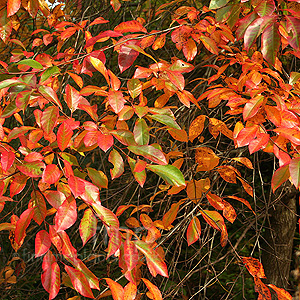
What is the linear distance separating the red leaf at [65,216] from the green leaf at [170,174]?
0.68 ft

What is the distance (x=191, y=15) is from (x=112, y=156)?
604mm

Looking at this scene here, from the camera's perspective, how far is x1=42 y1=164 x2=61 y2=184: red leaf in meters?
0.83

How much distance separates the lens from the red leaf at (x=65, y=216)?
0.81m

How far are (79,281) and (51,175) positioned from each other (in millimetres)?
270

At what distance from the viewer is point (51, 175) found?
84 centimetres

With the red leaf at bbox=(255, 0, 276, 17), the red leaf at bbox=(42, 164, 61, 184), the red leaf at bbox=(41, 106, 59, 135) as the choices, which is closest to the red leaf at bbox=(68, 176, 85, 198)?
the red leaf at bbox=(42, 164, 61, 184)

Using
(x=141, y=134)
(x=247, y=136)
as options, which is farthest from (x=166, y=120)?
(x=247, y=136)

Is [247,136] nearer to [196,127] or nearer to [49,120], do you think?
[196,127]

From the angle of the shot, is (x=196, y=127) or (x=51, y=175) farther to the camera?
(x=196, y=127)

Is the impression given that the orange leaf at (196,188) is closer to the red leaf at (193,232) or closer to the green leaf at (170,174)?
the red leaf at (193,232)

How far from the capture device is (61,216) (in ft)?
2.70

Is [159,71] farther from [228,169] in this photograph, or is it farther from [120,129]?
[228,169]

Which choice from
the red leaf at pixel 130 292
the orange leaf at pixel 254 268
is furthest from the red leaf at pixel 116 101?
the orange leaf at pixel 254 268

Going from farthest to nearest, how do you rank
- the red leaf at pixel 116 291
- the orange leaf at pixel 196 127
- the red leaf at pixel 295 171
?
the orange leaf at pixel 196 127 → the red leaf at pixel 116 291 → the red leaf at pixel 295 171
